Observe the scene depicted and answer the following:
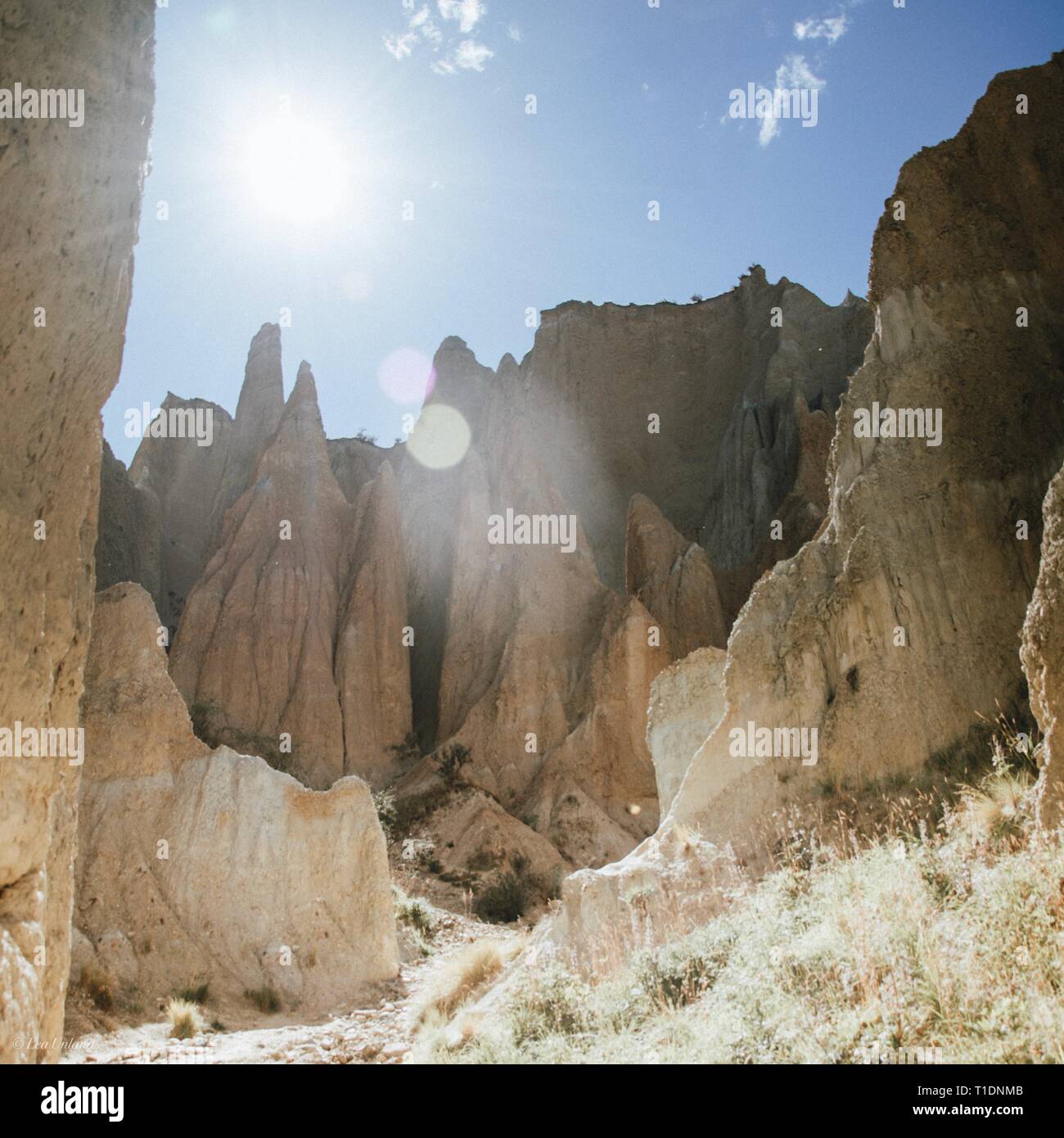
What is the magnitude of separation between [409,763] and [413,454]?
20.1m

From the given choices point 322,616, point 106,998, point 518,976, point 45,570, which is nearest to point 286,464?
point 322,616

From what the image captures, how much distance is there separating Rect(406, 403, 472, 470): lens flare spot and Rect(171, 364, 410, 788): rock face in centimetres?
623

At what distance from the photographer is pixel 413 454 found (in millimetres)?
50562

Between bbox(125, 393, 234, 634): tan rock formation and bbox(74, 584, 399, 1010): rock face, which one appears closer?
bbox(74, 584, 399, 1010): rock face

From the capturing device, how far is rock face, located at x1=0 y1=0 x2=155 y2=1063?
475 cm

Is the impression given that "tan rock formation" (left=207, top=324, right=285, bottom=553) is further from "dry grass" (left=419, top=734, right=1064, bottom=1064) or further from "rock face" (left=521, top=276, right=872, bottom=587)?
"dry grass" (left=419, top=734, right=1064, bottom=1064)

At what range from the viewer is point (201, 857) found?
15.6 m

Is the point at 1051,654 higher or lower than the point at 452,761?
higher

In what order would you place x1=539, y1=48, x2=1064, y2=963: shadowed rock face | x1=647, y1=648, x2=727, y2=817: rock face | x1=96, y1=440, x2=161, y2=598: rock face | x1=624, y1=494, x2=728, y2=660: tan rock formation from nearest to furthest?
x1=539, y1=48, x2=1064, y2=963: shadowed rock face, x1=647, y1=648, x2=727, y2=817: rock face, x1=624, y1=494, x2=728, y2=660: tan rock formation, x1=96, y1=440, x2=161, y2=598: rock face

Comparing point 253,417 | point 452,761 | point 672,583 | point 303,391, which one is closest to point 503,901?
point 452,761

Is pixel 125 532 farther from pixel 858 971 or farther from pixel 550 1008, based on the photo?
pixel 858 971

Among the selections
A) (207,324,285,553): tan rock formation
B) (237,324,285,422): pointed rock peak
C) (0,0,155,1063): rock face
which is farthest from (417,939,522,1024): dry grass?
(237,324,285,422): pointed rock peak

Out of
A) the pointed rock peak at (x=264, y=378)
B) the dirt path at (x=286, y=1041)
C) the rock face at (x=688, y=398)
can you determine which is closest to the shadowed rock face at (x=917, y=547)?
the dirt path at (x=286, y=1041)

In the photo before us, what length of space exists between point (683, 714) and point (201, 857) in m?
9.11
